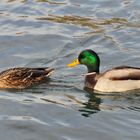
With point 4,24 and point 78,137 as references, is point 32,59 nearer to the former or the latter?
point 4,24

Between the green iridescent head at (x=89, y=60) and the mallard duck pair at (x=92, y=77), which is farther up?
the green iridescent head at (x=89, y=60)

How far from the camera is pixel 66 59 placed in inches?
598

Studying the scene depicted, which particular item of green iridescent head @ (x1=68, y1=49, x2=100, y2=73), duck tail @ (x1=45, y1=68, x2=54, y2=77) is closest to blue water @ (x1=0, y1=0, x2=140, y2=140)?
duck tail @ (x1=45, y1=68, x2=54, y2=77)

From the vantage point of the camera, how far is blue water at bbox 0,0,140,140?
1089 centimetres

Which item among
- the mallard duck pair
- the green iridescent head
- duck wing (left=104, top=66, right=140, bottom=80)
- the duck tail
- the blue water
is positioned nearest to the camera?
the blue water

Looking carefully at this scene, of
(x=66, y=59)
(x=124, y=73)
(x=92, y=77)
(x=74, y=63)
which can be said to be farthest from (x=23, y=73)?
(x=124, y=73)

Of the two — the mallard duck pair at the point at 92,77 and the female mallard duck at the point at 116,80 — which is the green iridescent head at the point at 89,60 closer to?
the mallard duck pair at the point at 92,77

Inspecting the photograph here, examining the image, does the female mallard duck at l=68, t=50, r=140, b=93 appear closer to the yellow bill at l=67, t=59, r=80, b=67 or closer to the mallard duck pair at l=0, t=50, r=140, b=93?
the mallard duck pair at l=0, t=50, r=140, b=93

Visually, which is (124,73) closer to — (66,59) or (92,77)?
(92,77)

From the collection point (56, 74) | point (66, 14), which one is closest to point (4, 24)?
point (66, 14)

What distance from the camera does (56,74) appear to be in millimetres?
14188

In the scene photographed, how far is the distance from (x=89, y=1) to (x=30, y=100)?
818cm

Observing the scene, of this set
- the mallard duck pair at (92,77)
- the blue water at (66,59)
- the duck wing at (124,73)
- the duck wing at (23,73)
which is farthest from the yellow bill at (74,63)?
the duck wing at (124,73)

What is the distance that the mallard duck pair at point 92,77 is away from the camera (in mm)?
13148
